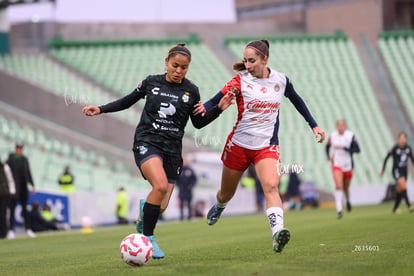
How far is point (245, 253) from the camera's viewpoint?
1256 centimetres

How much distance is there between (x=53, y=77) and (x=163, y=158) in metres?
31.0

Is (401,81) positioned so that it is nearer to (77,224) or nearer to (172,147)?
(77,224)

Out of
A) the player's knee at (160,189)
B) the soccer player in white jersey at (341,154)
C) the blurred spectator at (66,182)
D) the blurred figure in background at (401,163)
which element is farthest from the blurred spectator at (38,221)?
the player's knee at (160,189)

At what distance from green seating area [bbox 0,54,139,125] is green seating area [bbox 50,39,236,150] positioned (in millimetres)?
912

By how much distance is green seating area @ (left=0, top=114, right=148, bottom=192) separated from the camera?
32.2 meters

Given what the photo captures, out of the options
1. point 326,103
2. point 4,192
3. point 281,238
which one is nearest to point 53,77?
point 326,103

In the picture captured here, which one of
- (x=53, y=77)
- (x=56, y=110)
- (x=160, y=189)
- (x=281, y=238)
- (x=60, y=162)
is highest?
(x=53, y=77)

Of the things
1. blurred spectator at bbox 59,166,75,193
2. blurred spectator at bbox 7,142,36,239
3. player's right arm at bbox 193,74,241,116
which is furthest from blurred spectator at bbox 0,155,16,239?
player's right arm at bbox 193,74,241,116

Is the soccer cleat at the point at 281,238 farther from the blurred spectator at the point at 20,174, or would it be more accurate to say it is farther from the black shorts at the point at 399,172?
the black shorts at the point at 399,172

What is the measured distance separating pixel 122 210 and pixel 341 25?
903 inches

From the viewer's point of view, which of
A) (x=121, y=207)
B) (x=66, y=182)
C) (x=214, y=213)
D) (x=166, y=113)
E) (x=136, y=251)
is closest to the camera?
(x=136, y=251)

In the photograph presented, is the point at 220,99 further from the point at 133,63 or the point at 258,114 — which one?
the point at 133,63

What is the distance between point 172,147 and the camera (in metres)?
11.4

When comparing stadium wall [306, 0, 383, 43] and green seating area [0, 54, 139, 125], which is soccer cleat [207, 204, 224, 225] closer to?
green seating area [0, 54, 139, 125]
